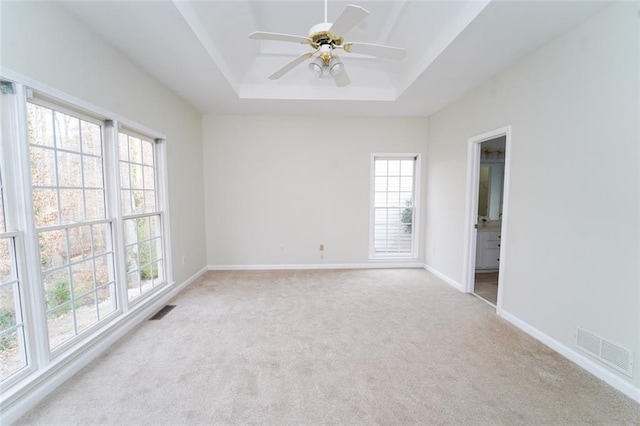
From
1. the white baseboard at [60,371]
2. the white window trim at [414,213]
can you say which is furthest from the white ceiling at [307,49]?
the white baseboard at [60,371]

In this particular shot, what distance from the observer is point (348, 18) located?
5.09 feet

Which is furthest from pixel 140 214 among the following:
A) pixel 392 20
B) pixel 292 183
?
pixel 392 20

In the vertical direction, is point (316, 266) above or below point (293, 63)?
below

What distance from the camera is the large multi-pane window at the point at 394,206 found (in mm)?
4727

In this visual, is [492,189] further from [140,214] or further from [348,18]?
[140,214]

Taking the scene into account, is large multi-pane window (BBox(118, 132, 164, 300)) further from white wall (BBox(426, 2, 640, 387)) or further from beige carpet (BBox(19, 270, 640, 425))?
white wall (BBox(426, 2, 640, 387))

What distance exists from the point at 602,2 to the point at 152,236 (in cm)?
467

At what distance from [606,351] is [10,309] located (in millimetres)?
4095

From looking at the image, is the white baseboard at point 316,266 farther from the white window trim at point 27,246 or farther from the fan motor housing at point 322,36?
the fan motor housing at point 322,36

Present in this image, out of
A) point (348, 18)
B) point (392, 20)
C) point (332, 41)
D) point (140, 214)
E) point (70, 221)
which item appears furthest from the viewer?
point (140, 214)

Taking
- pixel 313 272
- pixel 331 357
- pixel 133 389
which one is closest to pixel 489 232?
pixel 313 272

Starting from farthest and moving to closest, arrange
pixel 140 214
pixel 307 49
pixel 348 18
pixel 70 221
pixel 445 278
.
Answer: pixel 445 278 < pixel 307 49 < pixel 140 214 < pixel 70 221 < pixel 348 18

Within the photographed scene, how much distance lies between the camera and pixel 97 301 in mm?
2324

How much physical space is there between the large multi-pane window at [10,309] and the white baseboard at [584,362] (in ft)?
13.1
